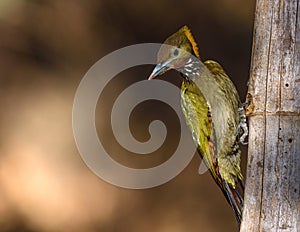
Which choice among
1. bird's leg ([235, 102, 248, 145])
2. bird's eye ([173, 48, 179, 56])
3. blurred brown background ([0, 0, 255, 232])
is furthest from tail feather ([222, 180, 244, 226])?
blurred brown background ([0, 0, 255, 232])

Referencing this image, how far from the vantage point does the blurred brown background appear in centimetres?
676

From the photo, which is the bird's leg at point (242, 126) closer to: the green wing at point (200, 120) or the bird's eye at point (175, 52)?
the green wing at point (200, 120)

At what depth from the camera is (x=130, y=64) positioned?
23.6ft

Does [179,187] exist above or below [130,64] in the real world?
below

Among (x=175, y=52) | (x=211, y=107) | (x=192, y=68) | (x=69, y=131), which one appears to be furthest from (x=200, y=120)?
(x=69, y=131)

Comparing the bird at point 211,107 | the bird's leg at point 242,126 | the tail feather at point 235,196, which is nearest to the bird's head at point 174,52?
the bird at point 211,107

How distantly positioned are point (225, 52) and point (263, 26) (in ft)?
17.6

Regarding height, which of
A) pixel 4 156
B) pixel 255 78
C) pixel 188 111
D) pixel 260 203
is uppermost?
pixel 4 156

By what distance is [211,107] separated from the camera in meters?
3.65

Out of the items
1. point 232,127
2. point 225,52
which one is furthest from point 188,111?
point 225,52

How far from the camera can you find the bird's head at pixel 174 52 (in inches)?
140

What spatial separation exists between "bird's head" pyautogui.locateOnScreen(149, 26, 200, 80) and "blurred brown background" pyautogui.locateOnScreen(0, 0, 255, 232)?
346 cm

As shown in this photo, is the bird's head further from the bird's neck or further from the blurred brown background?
the blurred brown background

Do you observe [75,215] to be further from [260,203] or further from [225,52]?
[260,203]
